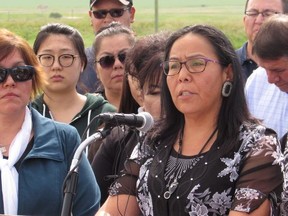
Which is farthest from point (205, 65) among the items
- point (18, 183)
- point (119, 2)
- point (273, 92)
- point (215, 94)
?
point (119, 2)

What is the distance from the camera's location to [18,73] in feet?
12.7

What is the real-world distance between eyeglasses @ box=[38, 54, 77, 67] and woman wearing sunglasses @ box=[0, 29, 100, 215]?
4.31ft

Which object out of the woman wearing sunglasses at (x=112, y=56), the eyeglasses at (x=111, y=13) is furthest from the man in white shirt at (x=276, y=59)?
the eyeglasses at (x=111, y=13)

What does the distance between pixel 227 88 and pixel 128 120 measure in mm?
541

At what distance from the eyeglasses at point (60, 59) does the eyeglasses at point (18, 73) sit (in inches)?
55.9

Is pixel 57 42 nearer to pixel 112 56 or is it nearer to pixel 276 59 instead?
pixel 112 56

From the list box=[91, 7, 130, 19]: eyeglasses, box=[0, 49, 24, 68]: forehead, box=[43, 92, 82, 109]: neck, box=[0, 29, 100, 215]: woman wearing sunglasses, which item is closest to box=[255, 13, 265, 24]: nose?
box=[91, 7, 130, 19]: eyeglasses

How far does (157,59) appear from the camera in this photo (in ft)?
13.9

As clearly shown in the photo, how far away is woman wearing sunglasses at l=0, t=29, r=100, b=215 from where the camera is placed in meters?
3.73

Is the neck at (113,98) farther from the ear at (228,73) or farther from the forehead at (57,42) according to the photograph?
the ear at (228,73)

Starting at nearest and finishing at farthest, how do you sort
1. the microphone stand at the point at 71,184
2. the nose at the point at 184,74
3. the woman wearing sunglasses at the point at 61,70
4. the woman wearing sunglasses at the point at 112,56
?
the microphone stand at the point at 71,184 → the nose at the point at 184,74 → the woman wearing sunglasses at the point at 61,70 → the woman wearing sunglasses at the point at 112,56

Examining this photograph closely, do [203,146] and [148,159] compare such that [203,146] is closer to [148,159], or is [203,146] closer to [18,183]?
[148,159]

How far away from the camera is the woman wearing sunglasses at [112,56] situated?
5453 mm

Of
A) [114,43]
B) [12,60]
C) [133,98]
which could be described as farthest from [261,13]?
[12,60]
